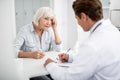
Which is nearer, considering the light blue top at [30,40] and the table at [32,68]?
the table at [32,68]

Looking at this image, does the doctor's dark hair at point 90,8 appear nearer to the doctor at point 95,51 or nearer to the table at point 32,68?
the doctor at point 95,51

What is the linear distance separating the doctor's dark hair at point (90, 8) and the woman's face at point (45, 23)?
2.71ft

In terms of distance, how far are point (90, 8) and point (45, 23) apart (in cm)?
88

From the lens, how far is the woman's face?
6.54ft

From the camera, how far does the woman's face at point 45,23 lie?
1994mm

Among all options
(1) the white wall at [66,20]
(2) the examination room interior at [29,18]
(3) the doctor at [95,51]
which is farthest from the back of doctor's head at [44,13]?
(1) the white wall at [66,20]

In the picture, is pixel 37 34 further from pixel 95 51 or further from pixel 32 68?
pixel 95 51

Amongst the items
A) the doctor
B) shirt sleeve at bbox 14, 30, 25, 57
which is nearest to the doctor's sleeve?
shirt sleeve at bbox 14, 30, 25, 57

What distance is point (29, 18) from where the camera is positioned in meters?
4.95

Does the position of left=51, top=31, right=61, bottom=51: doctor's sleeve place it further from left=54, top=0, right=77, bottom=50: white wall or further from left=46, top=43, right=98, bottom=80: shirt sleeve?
left=54, top=0, right=77, bottom=50: white wall

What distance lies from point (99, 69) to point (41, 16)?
1083 mm

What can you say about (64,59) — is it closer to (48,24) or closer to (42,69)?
(42,69)

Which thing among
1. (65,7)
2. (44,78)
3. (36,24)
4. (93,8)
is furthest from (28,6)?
(93,8)

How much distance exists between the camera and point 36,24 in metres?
2.03
